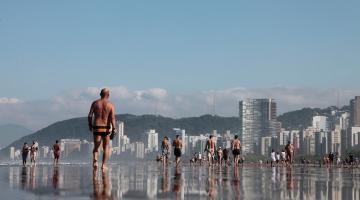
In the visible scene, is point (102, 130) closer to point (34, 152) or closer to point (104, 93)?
point (104, 93)

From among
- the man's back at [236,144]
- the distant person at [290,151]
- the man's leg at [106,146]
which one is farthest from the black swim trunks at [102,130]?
the distant person at [290,151]

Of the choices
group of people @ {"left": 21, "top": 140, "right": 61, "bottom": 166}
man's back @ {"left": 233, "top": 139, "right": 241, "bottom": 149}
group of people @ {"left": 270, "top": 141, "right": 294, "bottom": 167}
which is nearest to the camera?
man's back @ {"left": 233, "top": 139, "right": 241, "bottom": 149}

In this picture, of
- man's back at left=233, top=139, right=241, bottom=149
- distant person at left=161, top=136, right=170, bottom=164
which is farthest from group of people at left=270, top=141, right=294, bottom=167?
distant person at left=161, top=136, right=170, bottom=164

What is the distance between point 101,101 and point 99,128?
641mm

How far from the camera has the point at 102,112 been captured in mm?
14461

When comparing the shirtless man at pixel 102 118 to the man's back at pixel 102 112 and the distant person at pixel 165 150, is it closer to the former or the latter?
the man's back at pixel 102 112

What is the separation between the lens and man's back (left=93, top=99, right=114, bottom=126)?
14438 millimetres

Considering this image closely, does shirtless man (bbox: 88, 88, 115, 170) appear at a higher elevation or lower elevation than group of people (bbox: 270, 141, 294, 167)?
higher

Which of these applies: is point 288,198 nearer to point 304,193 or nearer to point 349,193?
point 304,193

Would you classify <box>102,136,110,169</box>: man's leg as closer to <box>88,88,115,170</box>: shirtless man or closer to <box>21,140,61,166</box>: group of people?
<box>88,88,115,170</box>: shirtless man

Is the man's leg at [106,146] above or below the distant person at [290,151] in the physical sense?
above

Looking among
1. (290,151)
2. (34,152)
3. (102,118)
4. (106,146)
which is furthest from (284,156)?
(102,118)

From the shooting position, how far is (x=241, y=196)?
8.99m

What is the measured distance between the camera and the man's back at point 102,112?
1444 centimetres
